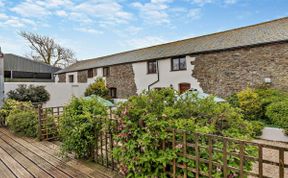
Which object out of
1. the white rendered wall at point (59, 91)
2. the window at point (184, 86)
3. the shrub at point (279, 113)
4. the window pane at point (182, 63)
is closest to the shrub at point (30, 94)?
the white rendered wall at point (59, 91)

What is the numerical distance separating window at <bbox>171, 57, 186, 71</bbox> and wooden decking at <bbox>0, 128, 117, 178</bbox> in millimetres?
10867

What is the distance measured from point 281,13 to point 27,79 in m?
27.6

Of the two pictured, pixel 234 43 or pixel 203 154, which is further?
pixel 234 43

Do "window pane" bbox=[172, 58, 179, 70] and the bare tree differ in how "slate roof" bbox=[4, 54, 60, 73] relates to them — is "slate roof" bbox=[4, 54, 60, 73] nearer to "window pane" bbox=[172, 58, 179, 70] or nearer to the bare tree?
the bare tree

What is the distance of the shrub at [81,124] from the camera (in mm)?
3773

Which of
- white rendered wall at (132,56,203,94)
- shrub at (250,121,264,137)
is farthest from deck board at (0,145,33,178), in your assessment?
white rendered wall at (132,56,203,94)

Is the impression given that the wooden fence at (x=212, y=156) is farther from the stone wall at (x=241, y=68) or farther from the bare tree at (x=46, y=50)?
the bare tree at (x=46, y=50)

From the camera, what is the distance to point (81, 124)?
3809 millimetres

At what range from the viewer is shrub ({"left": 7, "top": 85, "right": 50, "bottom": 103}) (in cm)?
1354

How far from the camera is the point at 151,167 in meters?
2.68

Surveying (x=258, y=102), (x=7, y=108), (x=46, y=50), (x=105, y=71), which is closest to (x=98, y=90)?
(x=105, y=71)

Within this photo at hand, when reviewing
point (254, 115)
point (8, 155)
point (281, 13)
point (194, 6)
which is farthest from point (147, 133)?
point (281, 13)

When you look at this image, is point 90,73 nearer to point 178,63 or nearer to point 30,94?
point 30,94

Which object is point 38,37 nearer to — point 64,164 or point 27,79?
point 27,79
